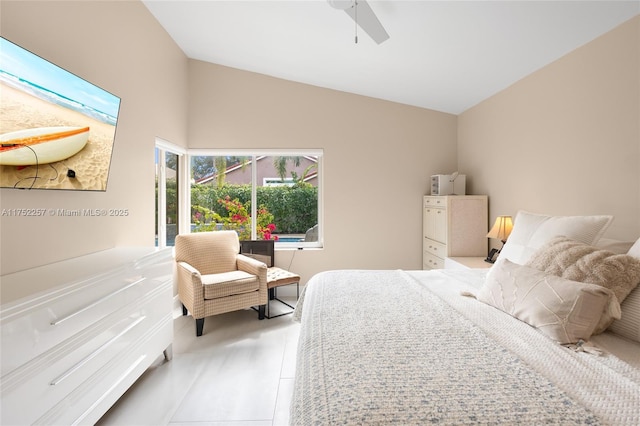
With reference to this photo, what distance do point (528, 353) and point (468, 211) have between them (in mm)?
2827

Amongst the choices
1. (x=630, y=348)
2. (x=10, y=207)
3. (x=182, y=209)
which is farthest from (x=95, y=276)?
(x=182, y=209)

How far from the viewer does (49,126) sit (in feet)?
6.00

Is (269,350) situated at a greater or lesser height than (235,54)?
lesser

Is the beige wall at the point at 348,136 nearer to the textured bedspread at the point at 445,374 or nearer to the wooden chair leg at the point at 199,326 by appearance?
Answer: the wooden chair leg at the point at 199,326

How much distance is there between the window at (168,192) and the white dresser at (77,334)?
1.48 meters

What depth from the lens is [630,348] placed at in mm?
1277

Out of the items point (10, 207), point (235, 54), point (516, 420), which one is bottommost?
point (516, 420)

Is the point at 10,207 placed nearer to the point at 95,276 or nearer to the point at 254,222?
the point at 95,276

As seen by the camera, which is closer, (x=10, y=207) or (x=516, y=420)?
(x=516, y=420)

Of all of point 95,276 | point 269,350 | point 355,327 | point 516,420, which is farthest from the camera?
point 269,350

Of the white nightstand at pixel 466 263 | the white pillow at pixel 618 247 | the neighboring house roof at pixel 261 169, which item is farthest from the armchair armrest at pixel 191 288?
the white pillow at pixel 618 247

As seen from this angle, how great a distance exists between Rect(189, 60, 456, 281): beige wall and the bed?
2.36 metres

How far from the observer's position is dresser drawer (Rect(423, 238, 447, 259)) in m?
3.87

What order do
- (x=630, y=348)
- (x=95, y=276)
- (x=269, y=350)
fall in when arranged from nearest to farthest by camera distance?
(x=630, y=348), (x=95, y=276), (x=269, y=350)
